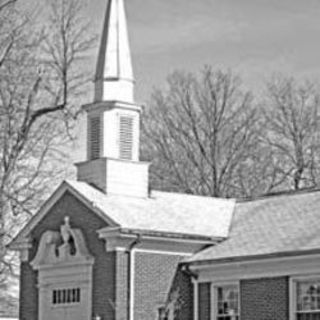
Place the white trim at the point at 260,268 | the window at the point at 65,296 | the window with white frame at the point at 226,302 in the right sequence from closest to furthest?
the white trim at the point at 260,268, the window with white frame at the point at 226,302, the window at the point at 65,296

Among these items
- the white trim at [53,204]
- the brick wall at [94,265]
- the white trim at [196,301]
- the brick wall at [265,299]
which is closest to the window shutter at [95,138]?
the white trim at [53,204]

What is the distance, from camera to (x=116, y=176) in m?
36.1

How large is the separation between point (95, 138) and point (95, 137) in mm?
31

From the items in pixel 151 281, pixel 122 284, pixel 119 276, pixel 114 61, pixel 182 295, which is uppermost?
pixel 114 61

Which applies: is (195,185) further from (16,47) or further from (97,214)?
(97,214)

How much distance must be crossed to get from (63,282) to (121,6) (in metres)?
9.04

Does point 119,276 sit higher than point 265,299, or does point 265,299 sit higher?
point 119,276

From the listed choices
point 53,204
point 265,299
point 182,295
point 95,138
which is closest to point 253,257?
point 265,299

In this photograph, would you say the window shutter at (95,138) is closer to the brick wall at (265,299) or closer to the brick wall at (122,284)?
the brick wall at (122,284)

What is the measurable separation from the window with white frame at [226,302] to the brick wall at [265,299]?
0.47 metres

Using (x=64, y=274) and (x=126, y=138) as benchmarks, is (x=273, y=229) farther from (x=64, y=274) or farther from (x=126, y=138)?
(x=64, y=274)

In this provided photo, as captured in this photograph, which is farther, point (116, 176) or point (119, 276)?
point (116, 176)

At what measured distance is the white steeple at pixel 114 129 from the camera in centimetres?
3619

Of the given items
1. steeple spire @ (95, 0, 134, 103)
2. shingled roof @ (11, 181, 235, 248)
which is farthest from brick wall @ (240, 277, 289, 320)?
steeple spire @ (95, 0, 134, 103)
